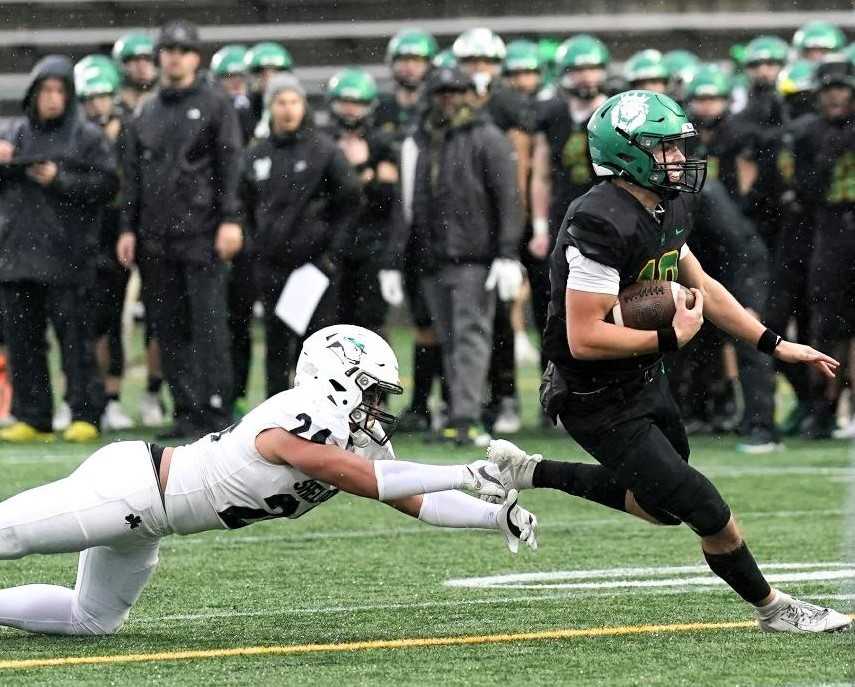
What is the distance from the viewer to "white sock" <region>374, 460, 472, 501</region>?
14.9 feet

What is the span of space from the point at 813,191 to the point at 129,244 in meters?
3.70

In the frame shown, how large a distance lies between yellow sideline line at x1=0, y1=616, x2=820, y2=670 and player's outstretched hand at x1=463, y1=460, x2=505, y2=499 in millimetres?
461

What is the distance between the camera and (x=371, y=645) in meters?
4.78

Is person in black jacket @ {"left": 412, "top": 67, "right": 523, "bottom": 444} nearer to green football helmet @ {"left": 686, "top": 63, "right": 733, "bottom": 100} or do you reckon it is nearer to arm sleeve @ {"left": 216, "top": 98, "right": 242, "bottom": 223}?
arm sleeve @ {"left": 216, "top": 98, "right": 242, "bottom": 223}

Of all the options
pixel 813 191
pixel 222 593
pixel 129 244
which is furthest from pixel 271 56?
pixel 222 593

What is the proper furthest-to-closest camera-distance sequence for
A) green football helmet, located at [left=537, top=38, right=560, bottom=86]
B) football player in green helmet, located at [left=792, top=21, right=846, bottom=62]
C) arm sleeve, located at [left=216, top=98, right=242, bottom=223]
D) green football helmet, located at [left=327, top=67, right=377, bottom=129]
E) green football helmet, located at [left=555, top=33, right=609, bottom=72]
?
green football helmet, located at [left=537, top=38, right=560, bottom=86], football player in green helmet, located at [left=792, top=21, right=846, bottom=62], green football helmet, located at [left=327, top=67, right=377, bottom=129], green football helmet, located at [left=555, top=33, right=609, bottom=72], arm sleeve, located at [left=216, top=98, right=242, bottom=223]

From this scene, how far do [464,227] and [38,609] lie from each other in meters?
4.86

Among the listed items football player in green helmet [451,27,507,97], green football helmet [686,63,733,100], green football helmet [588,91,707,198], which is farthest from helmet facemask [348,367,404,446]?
green football helmet [686,63,733,100]

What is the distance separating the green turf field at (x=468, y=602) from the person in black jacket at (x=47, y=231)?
5.39 feet

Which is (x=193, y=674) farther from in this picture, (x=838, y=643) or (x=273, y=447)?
(x=838, y=643)

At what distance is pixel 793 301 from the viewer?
10375mm

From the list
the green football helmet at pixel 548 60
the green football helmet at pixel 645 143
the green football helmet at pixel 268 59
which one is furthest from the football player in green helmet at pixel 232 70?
the green football helmet at pixel 645 143

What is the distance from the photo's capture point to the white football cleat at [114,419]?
1062cm

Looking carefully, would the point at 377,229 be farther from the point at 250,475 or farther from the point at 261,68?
the point at 250,475
